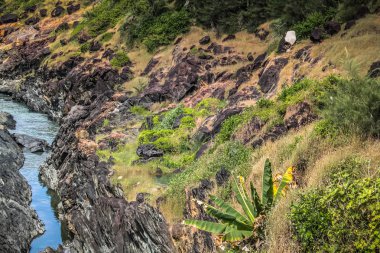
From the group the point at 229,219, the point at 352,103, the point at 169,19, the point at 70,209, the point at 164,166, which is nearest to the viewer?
the point at 229,219

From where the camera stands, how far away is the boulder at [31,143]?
5250 centimetres

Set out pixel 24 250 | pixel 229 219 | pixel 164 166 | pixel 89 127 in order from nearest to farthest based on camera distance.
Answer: pixel 229 219 < pixel 164 166 < pixel 24 250 < pixel 89 127

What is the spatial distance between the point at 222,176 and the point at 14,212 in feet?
73.3

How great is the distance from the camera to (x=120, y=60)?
5703 cm

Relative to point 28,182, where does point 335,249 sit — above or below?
above

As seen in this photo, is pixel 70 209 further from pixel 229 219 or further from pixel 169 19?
pixel 169 19

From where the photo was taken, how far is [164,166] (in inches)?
1110

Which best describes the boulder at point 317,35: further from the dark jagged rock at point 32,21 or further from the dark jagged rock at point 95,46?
the dark jagged rock at point 32,21

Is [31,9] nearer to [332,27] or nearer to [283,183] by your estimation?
[332,27]

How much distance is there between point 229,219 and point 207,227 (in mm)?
703

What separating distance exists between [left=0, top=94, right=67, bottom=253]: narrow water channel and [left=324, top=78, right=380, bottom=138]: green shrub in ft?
88.5

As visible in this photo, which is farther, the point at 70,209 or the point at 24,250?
the point at 70,209

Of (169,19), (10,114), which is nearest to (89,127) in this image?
(169,19)

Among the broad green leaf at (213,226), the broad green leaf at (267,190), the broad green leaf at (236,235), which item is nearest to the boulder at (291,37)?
the broad green leaf at (267,190)
